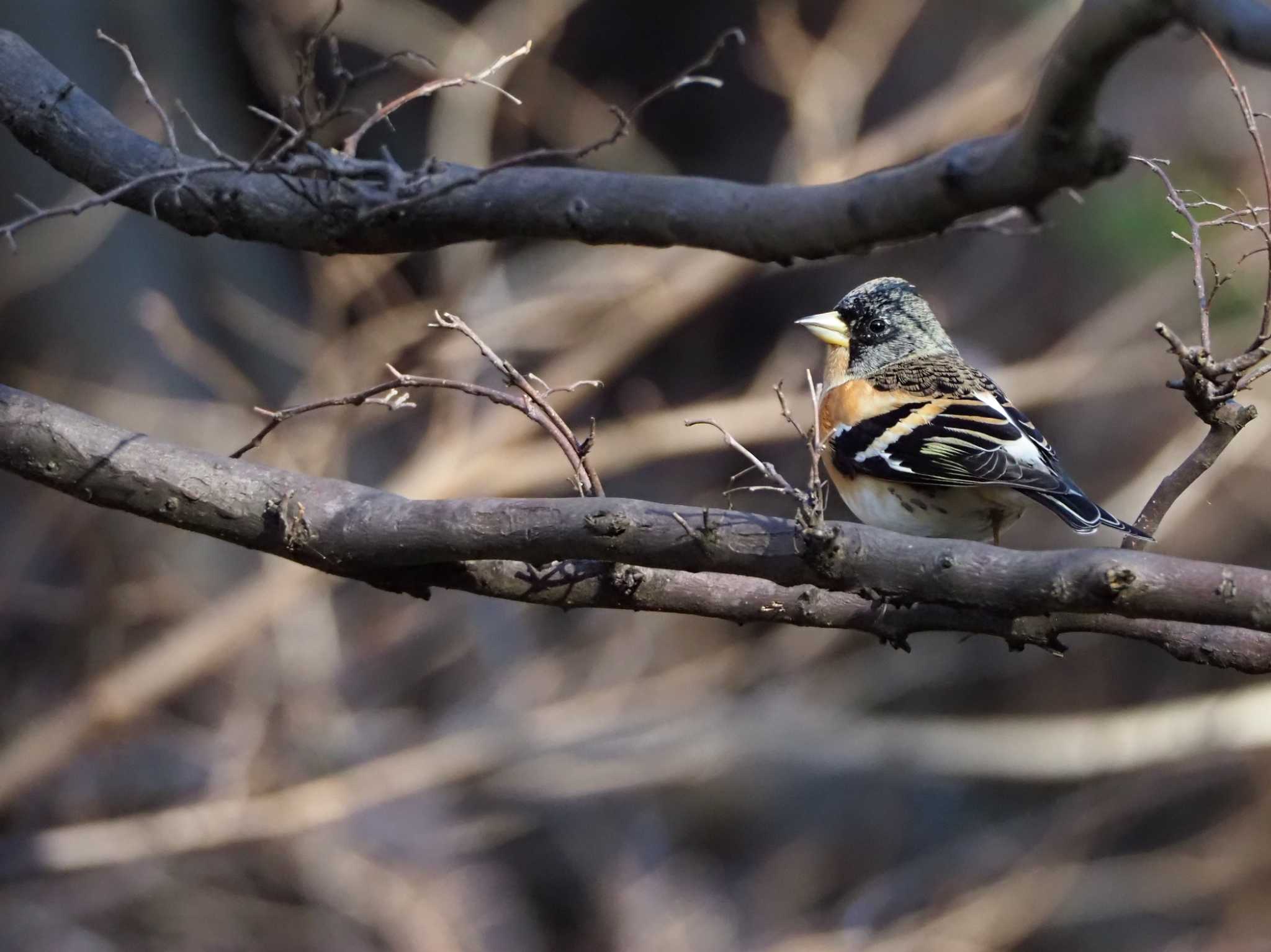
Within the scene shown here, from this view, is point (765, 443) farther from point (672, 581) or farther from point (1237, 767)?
point (672, 581)

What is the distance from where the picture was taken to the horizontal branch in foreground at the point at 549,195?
1.50 m

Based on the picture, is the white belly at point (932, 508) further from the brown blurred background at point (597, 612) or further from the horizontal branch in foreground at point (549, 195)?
the brown blurred background at point (597, 612)

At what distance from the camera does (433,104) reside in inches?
267

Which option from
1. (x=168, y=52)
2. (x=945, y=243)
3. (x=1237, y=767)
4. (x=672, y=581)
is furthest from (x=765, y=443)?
(x=672, y=581)

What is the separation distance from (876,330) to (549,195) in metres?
1.68

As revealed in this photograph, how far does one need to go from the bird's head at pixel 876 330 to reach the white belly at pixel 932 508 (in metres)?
0.58

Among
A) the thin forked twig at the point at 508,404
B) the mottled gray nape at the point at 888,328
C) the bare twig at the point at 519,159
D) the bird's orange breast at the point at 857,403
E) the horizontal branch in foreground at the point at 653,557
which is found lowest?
the horizontal branch in foreground at the point at 653,557

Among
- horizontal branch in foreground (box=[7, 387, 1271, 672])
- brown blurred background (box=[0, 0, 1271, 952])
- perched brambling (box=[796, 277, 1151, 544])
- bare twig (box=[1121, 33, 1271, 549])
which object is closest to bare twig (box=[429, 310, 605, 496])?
horizontal branch in foreground (box=[7, 387, 1271, 672])

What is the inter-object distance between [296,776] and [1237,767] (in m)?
5.55

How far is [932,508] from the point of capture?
2988 mm

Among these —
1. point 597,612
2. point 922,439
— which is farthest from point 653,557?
point 597,612

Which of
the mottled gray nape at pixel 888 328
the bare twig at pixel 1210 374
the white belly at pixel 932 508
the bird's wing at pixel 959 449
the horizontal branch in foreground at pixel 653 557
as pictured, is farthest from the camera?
the mottled gray nape at pixel 888 328

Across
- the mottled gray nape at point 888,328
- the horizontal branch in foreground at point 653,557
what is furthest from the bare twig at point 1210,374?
the mottled gray nape at point 888,328

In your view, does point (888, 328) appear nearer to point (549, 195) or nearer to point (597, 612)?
point (549, 195)
